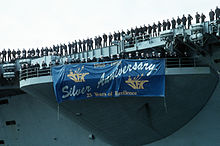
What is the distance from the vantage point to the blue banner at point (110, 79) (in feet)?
55.1

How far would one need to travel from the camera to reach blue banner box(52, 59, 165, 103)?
16.8 metres

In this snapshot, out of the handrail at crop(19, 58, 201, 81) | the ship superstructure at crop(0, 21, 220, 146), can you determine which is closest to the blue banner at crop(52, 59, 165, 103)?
the ship superstructure at crop(0, 21, 220, 146)

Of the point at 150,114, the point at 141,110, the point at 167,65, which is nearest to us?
A: the point at 167,65

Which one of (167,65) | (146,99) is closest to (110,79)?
(146,99)

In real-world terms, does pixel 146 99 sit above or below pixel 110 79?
below

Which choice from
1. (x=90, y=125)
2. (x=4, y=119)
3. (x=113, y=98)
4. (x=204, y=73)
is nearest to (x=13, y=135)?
(x=4, y=119)

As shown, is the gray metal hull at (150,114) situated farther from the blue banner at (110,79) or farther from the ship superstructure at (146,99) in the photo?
the blue banner at (110,79)

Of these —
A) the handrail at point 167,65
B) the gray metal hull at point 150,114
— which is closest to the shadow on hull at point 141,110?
the gray metal hull at point 150,114

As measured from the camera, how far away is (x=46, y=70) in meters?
19.2

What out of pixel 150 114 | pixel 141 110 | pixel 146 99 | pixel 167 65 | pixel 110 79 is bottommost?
pixel 150 114

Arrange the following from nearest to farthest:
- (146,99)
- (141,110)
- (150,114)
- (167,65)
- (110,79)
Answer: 1. (167,65)
2. (110,79)
3. (146,99)
4. (141,110)
5. (150,114)

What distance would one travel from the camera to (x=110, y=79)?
17469 mm

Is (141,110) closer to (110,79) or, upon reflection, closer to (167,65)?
(110,79)

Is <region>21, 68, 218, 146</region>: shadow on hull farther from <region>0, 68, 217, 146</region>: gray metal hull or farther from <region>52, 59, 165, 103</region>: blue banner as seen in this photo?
<region>52, 59, 165, 103</region>: blue banner
